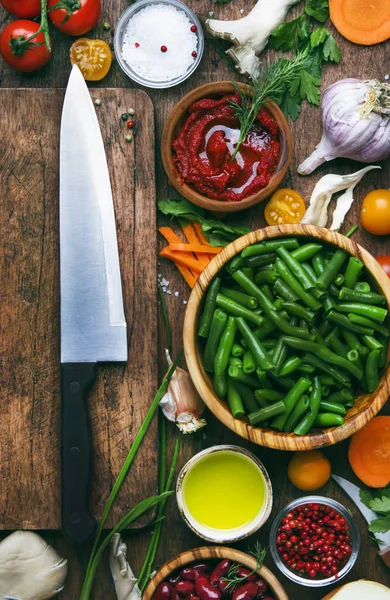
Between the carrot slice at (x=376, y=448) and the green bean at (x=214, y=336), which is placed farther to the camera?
the carrot slice at (x=376, y=448)

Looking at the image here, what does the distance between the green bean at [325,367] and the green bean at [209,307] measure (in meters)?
0.30

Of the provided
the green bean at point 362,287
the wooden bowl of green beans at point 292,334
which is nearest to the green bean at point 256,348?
the wooden bowl of green beans at point 292,334

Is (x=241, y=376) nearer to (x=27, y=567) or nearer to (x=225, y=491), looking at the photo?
(x=225, y=491)

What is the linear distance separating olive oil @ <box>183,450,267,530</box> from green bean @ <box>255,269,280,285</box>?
0.55m

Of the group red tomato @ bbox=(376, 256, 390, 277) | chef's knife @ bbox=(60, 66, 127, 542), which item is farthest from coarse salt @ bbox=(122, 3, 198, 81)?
red tomato @ bbox=(376, 256, 390, 277)

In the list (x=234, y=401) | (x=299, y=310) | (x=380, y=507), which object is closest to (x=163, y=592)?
(x=234, y=401)

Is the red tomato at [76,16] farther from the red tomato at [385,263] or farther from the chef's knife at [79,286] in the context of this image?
the red tomato at [385,263]

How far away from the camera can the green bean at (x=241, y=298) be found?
2.18 m

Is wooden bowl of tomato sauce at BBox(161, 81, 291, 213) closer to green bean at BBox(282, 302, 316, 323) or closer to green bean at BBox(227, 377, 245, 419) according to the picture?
green bean at BBox(282, 302, 316, 323)

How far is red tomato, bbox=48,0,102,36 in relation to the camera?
2.27 meters

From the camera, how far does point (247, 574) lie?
2201 mm

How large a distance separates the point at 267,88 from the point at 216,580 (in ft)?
4.83

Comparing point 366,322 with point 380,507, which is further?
point 380,507

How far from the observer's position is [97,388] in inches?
91.6
